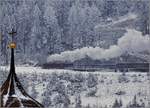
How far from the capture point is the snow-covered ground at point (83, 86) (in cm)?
402

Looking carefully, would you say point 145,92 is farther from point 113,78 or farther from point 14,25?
point 14,25

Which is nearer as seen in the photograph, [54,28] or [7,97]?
[7,97]

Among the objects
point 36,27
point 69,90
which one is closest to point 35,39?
point 36,27

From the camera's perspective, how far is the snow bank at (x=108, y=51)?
13.4 ft

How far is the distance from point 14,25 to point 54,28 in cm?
26

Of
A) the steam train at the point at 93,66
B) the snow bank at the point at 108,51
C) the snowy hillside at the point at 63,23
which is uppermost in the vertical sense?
the snowy hillside at the point at 63,23

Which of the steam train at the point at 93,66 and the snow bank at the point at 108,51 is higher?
the snow bank at the point at 108,51

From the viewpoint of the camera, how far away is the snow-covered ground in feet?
13.2

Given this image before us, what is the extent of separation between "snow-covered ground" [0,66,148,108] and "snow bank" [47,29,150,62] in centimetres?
9

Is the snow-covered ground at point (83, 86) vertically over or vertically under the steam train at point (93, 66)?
under

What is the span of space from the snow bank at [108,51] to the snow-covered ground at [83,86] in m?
0.09

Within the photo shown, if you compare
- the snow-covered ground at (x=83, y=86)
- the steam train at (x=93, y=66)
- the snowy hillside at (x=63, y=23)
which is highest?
the snowy hillside at (x=63, y=23)

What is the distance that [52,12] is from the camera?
4191 mm

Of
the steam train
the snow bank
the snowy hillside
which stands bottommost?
the steam train
